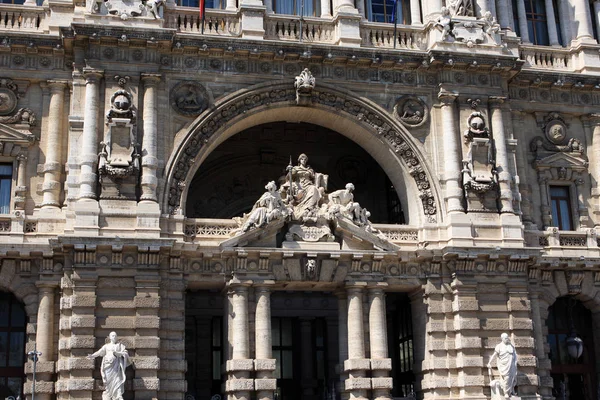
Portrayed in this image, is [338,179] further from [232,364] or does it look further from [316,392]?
[232,364]

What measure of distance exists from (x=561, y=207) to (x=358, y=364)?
949 cm

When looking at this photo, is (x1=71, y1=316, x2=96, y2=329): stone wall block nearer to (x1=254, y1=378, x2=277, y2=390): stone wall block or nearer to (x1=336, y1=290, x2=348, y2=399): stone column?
(x1=254, y1=378, x2=277, y2=390): stone wall block

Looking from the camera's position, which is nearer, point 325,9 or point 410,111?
point 410,111

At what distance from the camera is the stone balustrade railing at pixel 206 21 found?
89.6 ft

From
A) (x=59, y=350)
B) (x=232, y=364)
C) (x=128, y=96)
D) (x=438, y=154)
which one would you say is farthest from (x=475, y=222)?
(x=59, y=350)

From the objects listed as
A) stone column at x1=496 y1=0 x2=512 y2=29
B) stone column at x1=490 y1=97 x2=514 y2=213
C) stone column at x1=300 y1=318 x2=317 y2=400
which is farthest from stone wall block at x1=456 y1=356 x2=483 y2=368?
stone column at x1=496 y1=0 x2=512 y2=29

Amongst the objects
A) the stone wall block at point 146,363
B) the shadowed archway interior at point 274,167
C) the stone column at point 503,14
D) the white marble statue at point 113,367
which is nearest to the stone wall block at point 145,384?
the stone wall block at point 146,363

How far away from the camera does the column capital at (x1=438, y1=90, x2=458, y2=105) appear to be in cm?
2797

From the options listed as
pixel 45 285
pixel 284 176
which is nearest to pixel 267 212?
pixel 284 176

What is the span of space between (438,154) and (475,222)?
2.57m

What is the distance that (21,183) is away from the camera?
25.4m

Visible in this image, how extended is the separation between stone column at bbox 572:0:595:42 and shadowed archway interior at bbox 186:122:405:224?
882 centimetres

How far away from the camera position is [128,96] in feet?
84.6

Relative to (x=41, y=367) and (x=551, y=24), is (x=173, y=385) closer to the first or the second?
(x=41, y=367)
